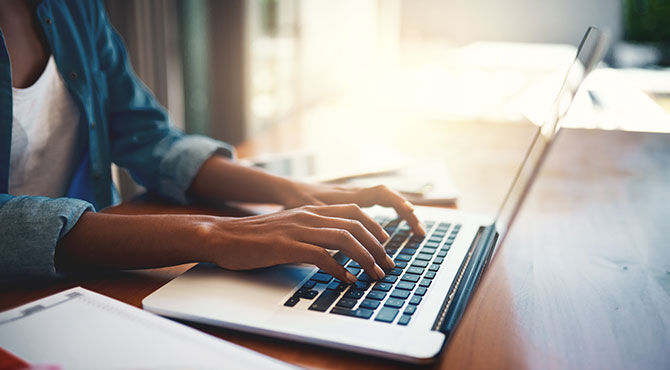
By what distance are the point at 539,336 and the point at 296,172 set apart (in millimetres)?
678

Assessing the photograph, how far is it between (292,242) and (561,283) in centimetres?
32

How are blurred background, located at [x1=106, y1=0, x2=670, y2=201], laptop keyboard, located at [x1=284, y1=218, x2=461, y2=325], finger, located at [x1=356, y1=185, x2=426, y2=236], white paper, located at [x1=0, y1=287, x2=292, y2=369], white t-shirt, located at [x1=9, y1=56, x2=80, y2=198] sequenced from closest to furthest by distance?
white paper, located at [x1=0, y1=287, x2=292, y2=369] < laptop keyboard, located at [x1=284, y1=218, x2=461, y2=325] < finger, located at [x1=356, y1=185, x2=426, y2=236] < white t-shirt, located at [x1=9, y1=56, x2=80, y2=198] < blurred background, located at [x1=106, y1=0, x2=670, y2=201]

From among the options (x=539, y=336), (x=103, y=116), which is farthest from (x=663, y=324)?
(x=103, y=116)

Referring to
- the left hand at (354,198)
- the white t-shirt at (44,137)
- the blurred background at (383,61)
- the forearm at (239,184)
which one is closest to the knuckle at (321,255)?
the left hand at (354,198)

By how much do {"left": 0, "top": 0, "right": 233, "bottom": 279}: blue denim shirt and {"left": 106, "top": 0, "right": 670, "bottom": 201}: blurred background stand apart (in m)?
0.60

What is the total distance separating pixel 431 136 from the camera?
5.18ft

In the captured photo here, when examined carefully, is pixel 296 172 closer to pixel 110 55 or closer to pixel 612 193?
pixel 110 55

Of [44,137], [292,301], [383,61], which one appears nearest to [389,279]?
[292,301]

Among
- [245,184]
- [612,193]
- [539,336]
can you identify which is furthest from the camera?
[612,193]

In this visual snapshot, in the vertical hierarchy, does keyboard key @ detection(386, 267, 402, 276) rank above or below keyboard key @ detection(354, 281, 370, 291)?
below

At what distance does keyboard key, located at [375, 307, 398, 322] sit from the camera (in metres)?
0.53

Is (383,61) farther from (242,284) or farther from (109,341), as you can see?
(109,341)

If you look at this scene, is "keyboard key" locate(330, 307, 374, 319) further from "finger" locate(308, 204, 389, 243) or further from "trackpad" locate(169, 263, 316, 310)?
"finger" locate(308, 204, 389, 243)

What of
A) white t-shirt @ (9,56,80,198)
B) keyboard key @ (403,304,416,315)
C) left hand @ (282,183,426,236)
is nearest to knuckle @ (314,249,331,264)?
keyboard key @ (403,304,416,315)
